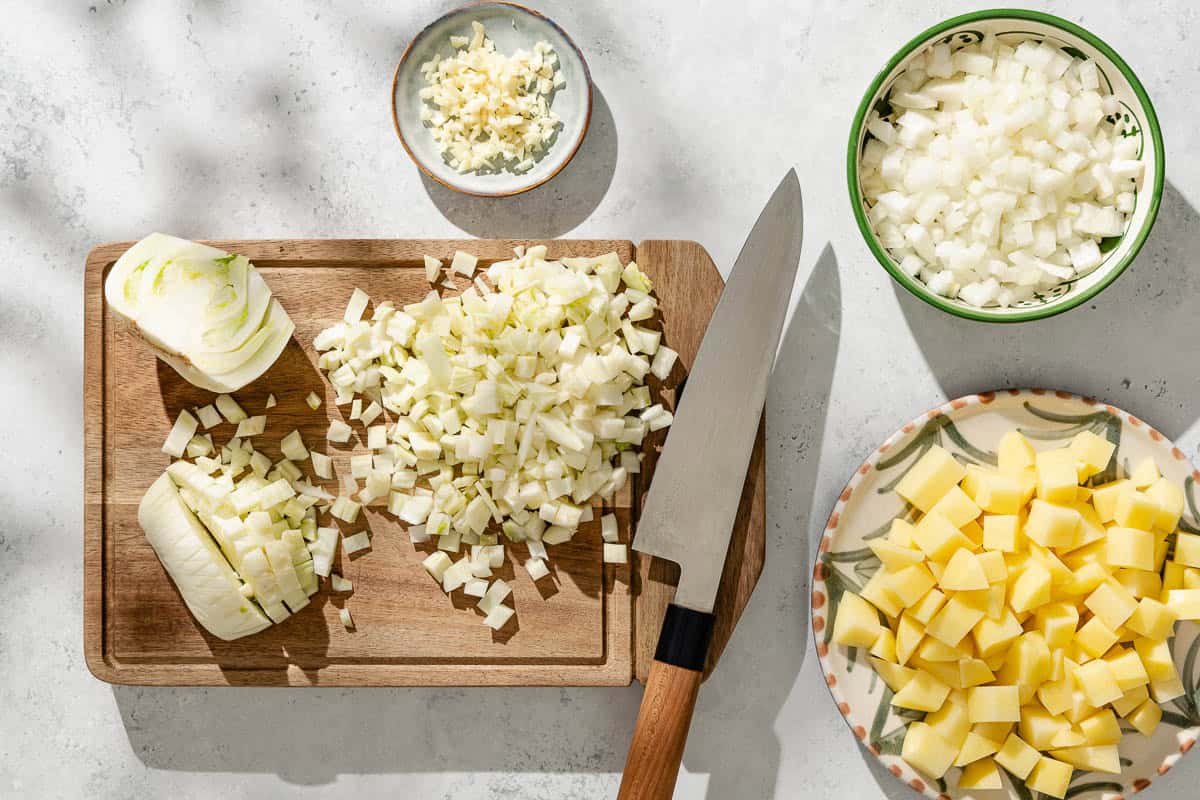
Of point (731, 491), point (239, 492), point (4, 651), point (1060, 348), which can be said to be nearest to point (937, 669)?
point (731, 491)

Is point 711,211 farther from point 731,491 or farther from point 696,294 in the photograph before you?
point 731,491

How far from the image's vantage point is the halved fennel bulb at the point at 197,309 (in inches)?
56.7

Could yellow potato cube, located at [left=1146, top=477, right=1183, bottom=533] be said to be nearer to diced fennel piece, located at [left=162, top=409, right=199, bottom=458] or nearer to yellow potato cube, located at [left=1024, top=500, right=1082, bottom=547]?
yellow potato cube, located at [left=1024, top=500, right=1082, bottom=547]

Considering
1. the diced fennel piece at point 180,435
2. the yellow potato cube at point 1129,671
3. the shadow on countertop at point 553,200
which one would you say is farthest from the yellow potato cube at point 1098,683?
the diced fennel piece at point 180,435

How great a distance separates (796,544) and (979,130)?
0.76 metres

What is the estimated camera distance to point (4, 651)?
1.70 metres

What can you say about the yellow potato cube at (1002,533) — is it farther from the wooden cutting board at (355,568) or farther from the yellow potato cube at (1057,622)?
the wooden cutting board at (355,568)

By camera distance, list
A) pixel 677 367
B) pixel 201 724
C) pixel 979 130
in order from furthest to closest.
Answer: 1. pixel 201 724
2. pixel 677 367
3. pixel 979 130

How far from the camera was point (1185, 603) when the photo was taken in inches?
58.6

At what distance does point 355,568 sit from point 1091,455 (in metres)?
1.25

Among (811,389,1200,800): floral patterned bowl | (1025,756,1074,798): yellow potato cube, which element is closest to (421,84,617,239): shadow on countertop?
(811,389,1200,800): floral patterned bowl

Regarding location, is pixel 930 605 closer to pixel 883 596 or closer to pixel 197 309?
pixel 883 596

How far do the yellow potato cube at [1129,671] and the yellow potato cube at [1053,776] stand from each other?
16 centimetres

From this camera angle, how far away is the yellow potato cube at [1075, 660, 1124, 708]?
145 cm
